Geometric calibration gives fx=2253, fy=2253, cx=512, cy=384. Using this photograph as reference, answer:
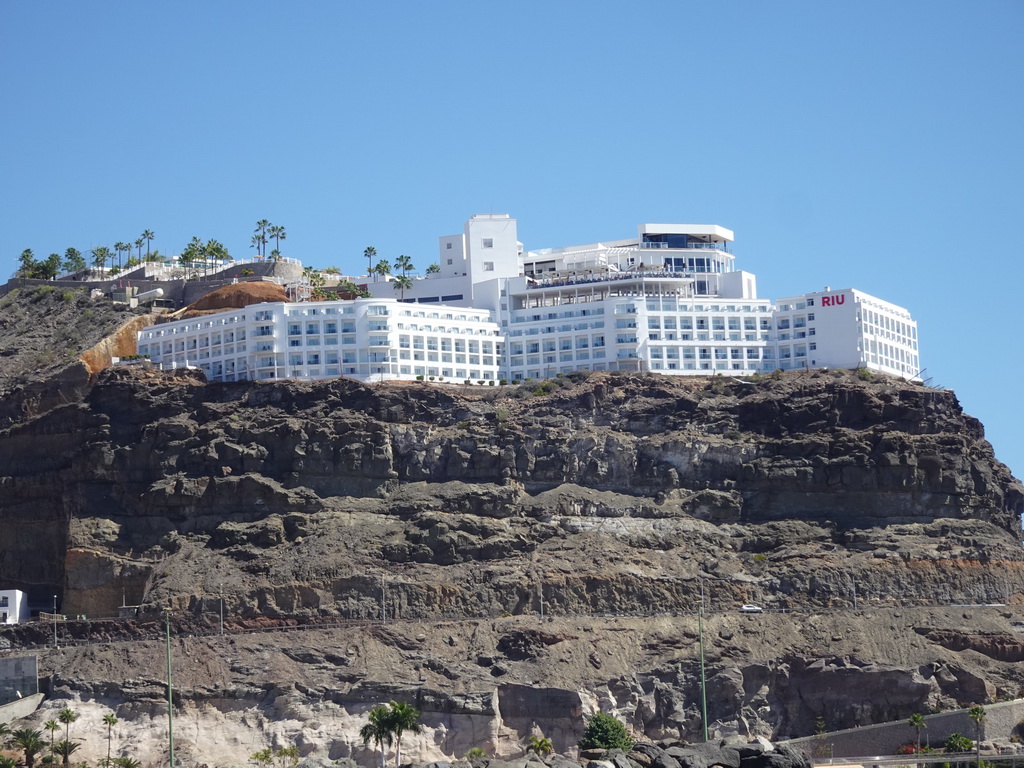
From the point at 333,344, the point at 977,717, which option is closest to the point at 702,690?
the point at 977,717

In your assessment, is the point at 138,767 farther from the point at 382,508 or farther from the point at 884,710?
the point at 884,710

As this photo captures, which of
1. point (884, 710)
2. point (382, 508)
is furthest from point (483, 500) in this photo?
point (884, 710)

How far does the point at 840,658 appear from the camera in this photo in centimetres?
15025

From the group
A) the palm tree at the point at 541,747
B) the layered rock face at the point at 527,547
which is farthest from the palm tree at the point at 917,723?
the palm tree at the point at 541,747

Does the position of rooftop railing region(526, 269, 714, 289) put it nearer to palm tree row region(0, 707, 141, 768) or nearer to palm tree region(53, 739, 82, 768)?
palm tree row region(0, 707, 141, 768)

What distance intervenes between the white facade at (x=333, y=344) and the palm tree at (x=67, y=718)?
121 ft

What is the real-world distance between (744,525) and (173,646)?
42539 millimetres

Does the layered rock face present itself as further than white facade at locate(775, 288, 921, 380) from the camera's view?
No

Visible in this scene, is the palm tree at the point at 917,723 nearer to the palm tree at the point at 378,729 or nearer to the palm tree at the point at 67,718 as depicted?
the palm tree at the point at 378,729

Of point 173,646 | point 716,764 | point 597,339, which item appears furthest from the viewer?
point 597,339

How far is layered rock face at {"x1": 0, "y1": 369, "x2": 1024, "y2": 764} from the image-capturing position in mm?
146000

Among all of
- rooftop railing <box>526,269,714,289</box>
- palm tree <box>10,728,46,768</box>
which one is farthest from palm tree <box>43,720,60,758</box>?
rooftop railing <box>526,269,714,289</box>

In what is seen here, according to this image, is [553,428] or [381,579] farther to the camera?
[553,428]

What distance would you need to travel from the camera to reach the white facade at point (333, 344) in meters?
171
